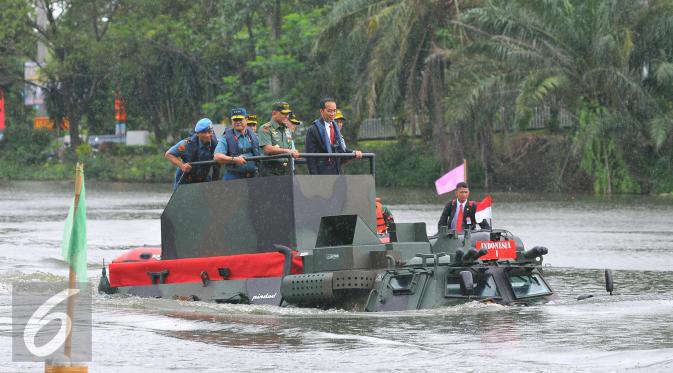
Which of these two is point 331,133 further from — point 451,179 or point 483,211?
point 451,179

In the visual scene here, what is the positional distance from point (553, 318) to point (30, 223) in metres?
23.9

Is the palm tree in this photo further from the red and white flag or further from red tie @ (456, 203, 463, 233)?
the red and white flag

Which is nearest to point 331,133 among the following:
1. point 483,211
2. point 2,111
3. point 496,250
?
point 483,211

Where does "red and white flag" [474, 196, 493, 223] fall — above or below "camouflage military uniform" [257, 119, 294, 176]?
below

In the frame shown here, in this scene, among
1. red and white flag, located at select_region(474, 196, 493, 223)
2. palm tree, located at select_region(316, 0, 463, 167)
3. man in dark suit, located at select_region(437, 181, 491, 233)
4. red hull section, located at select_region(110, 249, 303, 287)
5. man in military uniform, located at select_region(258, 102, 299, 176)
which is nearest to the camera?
red hull section, located at select_region(110, 249, 303, 287)

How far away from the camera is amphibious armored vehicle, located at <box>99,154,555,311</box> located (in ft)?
51.1

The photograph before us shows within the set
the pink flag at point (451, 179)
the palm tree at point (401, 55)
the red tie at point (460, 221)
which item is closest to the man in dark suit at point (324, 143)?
the red tie at point (460, 221)

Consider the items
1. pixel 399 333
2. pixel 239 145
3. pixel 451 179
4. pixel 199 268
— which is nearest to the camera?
pixel 399 333

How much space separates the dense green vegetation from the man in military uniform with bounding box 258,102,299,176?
88.7 feet

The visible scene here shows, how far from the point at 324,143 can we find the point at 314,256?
190 cm

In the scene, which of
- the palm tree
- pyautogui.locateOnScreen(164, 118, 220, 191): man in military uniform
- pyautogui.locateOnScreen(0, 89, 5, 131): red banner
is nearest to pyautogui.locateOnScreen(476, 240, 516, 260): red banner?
pyautogui.locateOnScreen(164, 118, 220, 191): man in military uniform

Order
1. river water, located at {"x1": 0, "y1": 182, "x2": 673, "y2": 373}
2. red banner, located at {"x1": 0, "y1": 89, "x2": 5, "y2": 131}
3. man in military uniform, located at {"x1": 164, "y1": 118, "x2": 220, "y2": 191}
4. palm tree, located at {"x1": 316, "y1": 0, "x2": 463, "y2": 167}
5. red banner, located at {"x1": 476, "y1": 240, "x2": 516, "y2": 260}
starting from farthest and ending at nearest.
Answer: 1. red banner, located at {"x1": 0, "y1": 89, "x2": 5, "y2": 131}
2. palm tree, located at {"x1": 316, "y1": 0, "x2": 463, "y2": 167}
3. man in military uniform, located at {"x1": 164, "y1": 118, "x2": 220, "y2": 191}
4. red banner, located at {"x1": 476, "y1": 240, "x2": 516, "y2": 260}
5. river water, located at {"x1": 0, "y1": 182, "x2": 673, "y2": 373}

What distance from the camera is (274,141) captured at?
1725 cm

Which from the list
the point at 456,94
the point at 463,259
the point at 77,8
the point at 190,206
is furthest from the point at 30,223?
the point at 77,8
